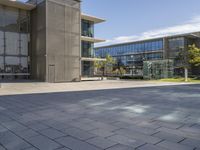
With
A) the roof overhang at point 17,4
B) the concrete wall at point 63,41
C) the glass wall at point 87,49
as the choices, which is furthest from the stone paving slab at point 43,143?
the glass wall at point 87,49

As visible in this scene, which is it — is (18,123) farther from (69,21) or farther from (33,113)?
(69,21)

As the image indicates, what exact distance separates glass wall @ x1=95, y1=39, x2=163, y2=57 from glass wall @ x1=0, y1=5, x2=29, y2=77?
161 ft

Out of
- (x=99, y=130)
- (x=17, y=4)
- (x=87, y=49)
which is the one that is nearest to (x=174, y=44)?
(x=87, y=49)

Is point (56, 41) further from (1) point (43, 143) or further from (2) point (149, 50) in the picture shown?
(2) point (149, 50)

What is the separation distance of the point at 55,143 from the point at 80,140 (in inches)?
19.3

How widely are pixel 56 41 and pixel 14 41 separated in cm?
556

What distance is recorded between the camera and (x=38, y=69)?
2517 centimetres

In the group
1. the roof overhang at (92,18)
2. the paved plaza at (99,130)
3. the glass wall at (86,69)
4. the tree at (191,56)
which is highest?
the roof overhang at (92,18)

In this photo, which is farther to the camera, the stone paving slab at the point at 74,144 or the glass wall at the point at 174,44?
the glass wall at the point at 174,44

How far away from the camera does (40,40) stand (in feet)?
81.5

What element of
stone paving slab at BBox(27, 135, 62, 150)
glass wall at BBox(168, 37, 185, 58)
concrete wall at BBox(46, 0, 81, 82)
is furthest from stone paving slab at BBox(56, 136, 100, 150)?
glass wall at BBox(168, 37, 185, 58)

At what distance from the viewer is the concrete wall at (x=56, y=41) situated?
79.3ft

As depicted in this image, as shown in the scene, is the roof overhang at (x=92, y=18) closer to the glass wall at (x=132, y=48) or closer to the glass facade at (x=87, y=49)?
the glass facade at (x=87, y=49)

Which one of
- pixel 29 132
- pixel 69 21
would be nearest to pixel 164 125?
pixel 29 132
